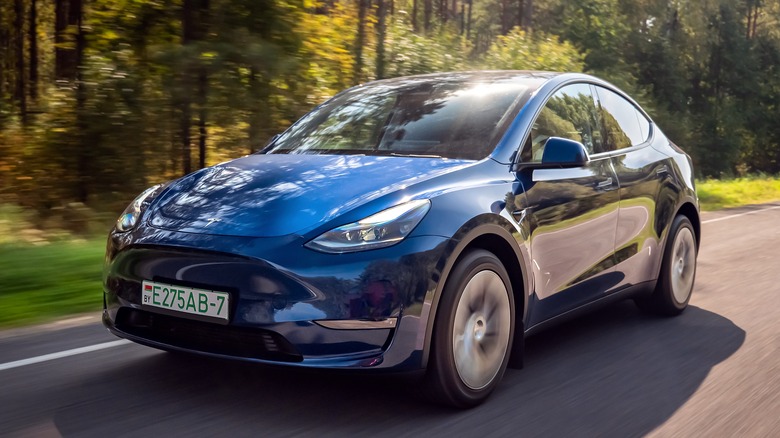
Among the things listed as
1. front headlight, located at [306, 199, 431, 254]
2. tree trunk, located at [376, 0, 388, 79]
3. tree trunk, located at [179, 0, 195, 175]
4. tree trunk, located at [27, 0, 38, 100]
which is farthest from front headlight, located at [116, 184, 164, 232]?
tree trunk, located at [27, 0, 38, 100]

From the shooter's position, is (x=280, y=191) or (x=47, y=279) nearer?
(x=280, y=191)

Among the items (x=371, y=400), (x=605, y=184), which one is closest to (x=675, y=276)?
(x=605, y=184)

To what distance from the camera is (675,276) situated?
19.6 feet

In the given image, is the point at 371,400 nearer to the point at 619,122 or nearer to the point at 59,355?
the point at 59,355

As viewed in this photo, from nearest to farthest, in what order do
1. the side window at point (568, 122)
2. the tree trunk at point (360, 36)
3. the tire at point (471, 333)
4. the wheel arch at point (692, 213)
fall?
the tire at point (471, 333) → the side window at point (568, 122) → the wheel arch at point (692, 213) → the tree trunk at point (360, 36)

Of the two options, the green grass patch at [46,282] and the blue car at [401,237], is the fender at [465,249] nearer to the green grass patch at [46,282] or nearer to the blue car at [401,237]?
the blue car at [401,237]

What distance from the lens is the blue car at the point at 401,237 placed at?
11.5 ft

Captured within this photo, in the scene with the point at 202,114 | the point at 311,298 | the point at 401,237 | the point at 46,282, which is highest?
the point at 401,237

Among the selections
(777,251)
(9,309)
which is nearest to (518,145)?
(9,309)

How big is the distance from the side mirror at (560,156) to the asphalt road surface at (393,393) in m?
1.04

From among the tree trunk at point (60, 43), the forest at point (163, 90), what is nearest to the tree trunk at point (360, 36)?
the forest at point (163, 90)

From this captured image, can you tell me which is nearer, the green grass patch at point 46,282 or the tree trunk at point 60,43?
the green grass patch at point 46,282

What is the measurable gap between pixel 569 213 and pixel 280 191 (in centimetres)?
155

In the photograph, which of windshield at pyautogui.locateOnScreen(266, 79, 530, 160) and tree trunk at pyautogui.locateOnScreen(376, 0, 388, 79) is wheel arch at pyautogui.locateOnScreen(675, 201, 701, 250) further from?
tree trunk at pyautogui.locateOnScreen(376, 0, 388, 79)
